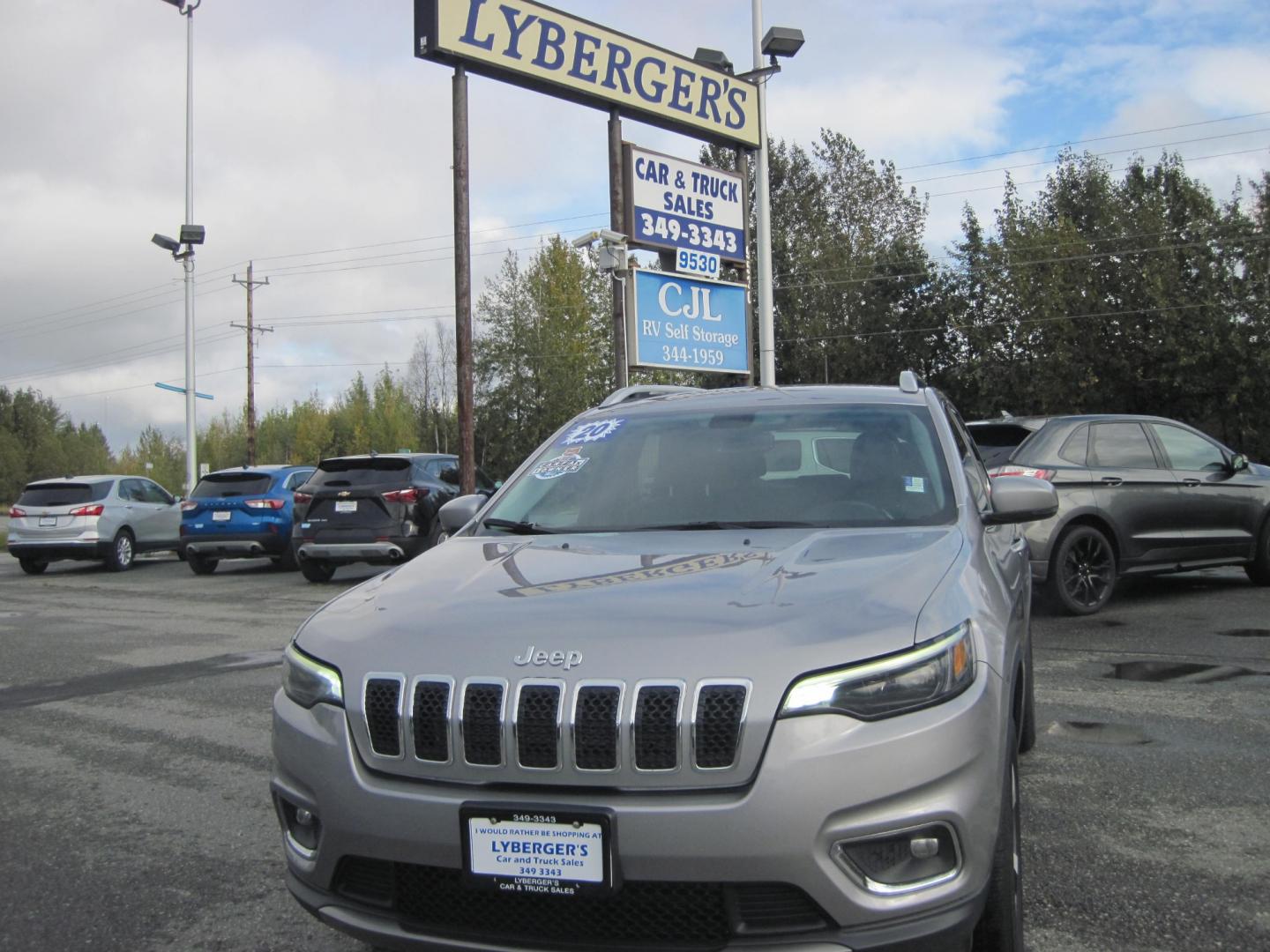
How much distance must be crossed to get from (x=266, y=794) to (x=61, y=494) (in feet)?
55.0

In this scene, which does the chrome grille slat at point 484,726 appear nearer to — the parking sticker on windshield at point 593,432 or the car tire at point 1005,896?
the car tire at point 1005,896

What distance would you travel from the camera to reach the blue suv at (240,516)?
17.0 metres

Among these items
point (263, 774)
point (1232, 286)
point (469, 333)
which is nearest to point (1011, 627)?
point (263, 774)

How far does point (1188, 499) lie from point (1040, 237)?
3296cm

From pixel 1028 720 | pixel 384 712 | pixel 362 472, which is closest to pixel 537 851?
pixel 384 712

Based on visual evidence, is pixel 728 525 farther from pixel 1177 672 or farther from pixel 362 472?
pixel 362 472

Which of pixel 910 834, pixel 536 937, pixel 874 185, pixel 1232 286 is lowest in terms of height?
pixel 536 937

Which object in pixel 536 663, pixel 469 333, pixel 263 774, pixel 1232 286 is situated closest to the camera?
pixel 536 663

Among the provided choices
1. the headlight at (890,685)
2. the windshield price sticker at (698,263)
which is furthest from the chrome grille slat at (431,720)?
the windshield price sticker at (698,263)

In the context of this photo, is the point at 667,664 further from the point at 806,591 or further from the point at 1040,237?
the point at 1040,237

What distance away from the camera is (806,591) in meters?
A: 2.79

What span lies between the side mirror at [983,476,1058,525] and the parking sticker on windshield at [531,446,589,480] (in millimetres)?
1445

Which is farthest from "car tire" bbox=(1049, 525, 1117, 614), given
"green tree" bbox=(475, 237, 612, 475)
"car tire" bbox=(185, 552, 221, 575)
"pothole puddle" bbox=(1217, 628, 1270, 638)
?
"green tree" bbox=(475, 237, 612, 475)

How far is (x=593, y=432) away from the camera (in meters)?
4.48
